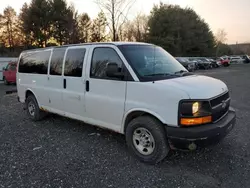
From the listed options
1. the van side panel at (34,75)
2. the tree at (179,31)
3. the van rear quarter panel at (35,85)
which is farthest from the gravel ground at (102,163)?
the tree at (179,31)

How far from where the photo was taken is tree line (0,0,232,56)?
3120 cm

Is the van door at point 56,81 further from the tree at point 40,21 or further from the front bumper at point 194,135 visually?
the tree at point 40,21

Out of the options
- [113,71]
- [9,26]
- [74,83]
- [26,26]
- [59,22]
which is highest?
[9,26]

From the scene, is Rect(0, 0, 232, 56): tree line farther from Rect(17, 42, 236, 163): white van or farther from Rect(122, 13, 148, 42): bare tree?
Rect(17, 42, 236, 163): white van

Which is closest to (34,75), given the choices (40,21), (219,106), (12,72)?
(219,106)

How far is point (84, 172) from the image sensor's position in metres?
3.34

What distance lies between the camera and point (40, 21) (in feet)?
107

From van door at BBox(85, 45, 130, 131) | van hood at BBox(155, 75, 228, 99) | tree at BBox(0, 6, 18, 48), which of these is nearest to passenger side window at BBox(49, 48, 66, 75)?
van door at BBox(85, 45, 130, 131)

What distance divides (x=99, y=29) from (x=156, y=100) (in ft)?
93.0

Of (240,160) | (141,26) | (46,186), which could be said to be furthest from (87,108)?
(141,26)

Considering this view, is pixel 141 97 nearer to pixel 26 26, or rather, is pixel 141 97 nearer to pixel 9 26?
pixel 26 26

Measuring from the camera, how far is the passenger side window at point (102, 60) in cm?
390

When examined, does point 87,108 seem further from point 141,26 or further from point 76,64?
point 141,26

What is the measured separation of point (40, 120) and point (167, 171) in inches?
165
